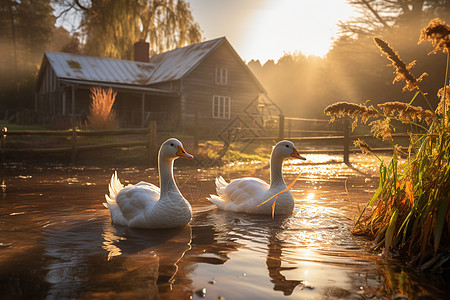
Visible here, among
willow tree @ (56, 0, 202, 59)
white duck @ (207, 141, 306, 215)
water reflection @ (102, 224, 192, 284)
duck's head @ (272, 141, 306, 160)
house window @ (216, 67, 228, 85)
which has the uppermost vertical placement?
willow tree @ (56, 0, 202, 59)

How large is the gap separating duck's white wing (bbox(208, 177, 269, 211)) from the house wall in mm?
20091

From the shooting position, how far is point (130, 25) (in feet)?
108

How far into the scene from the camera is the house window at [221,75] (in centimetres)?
3011

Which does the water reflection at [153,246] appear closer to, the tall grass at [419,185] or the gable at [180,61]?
the tall grass at [419,185]

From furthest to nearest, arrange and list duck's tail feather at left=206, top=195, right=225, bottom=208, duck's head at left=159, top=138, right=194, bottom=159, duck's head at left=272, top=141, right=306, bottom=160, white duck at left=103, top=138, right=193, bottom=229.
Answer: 1. duck's tail feather at left=206, top=195, right=225, bottom=208
2. duck's head at left=272, top=141, right=306, bottom=160
3. duck's head at left=159, top=138, right=194, bottom=159
4. white duck at left=103, top=138, right=193, bottom=229

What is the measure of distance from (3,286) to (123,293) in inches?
37.4

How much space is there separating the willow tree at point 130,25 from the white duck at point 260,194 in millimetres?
28510

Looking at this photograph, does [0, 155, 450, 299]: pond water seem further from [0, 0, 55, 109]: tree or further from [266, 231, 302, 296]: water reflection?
[0, 0, 55, 109]: tree

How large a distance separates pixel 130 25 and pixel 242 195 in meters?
29.2

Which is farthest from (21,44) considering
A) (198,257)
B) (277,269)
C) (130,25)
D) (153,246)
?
(277,269)

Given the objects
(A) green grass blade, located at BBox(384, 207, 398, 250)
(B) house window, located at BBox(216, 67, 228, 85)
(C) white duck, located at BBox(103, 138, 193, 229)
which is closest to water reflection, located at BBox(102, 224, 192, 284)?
(C) white duck, located at BBox(103, 138, 193, 229)

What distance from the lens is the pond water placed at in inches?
125

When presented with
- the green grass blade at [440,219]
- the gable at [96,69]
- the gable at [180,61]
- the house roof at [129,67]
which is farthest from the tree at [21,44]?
the green grass blade at [440,219]

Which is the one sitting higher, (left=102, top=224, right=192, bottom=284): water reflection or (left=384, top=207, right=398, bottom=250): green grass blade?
(left=384, top=207, right=398, bottom=250): green grass blade
